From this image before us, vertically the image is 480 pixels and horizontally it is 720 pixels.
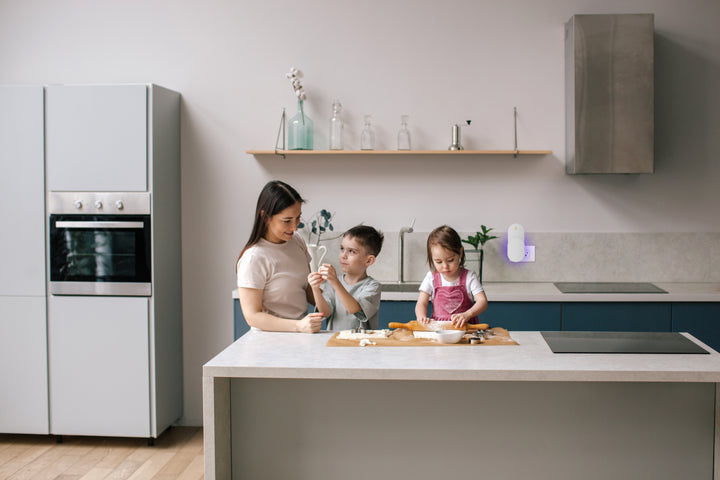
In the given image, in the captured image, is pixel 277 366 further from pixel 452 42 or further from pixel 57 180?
pixel 452 42

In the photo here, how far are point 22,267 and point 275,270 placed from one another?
69.8 inches

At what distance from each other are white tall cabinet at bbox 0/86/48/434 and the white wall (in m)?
0.63

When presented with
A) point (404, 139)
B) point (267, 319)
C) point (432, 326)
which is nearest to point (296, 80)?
point (404, 139)

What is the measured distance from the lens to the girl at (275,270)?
2309 mm

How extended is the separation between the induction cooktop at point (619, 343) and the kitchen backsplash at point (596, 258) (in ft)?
4.74

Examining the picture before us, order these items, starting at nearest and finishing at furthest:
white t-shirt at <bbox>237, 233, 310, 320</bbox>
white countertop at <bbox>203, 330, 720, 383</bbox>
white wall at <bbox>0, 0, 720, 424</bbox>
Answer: white countertop at <bbox>203, 330, 720, 383</bbox> → white t-shirt at <bbox>237, 233, 310, 320</bbox> → white wall at <bbox>0, 0, 720, 424</bbox>

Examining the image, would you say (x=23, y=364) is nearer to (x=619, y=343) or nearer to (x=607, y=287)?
(x=619, y=343)

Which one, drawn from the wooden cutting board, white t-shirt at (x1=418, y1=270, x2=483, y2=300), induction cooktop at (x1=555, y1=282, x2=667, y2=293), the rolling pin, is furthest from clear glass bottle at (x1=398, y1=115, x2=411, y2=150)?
the wooden cutting board

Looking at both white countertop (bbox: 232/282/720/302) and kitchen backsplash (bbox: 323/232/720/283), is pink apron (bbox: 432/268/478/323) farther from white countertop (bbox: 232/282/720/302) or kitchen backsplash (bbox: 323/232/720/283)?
kitchen backsplash (bbox: 323/232/720/283)

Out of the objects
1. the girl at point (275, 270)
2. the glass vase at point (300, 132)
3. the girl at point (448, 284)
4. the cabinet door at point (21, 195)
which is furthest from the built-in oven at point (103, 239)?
the girl at point (448, 284)

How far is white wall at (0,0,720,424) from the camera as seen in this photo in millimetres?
3635

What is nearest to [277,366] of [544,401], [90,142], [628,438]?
[544,401]

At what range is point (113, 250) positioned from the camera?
11.0 feet

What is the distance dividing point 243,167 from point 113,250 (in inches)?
35.1
